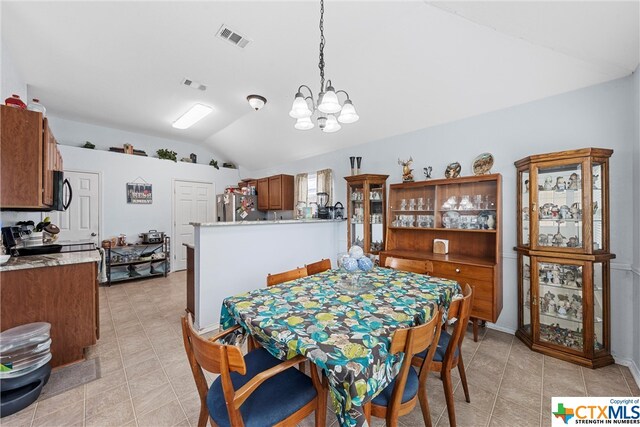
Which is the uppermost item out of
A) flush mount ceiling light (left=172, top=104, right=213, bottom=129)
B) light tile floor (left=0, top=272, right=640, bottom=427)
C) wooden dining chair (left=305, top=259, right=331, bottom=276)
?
flush mount ceiling light (left=172, top=104, right=213, bottom=129)

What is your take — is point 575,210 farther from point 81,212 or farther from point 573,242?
point 81,212

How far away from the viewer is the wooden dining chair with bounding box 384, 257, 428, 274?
2.41 meters

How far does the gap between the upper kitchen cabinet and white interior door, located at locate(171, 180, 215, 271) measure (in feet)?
12.0

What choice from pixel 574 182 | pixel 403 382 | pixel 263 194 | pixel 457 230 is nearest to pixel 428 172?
pixel 457 230

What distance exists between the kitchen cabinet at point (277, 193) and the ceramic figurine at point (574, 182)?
14.5 feet

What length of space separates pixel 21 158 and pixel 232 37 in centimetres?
205

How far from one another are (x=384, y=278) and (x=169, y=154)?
5.55m

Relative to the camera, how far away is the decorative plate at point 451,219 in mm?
3092

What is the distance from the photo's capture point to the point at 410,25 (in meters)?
2.26

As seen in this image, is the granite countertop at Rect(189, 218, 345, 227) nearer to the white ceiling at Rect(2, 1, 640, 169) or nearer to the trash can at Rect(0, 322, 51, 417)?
the trash can at Rect(0, 322, 51, 417)

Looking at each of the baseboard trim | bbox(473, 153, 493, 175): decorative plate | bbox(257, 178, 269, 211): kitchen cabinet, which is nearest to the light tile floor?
the baseboard trim

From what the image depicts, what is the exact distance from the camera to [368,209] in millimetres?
3873

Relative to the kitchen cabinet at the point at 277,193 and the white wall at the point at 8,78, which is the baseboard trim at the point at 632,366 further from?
the white wall at the point at 8,78

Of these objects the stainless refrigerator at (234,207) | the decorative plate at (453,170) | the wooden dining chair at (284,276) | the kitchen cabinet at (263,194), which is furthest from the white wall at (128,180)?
the decorative plate at (453,170)
